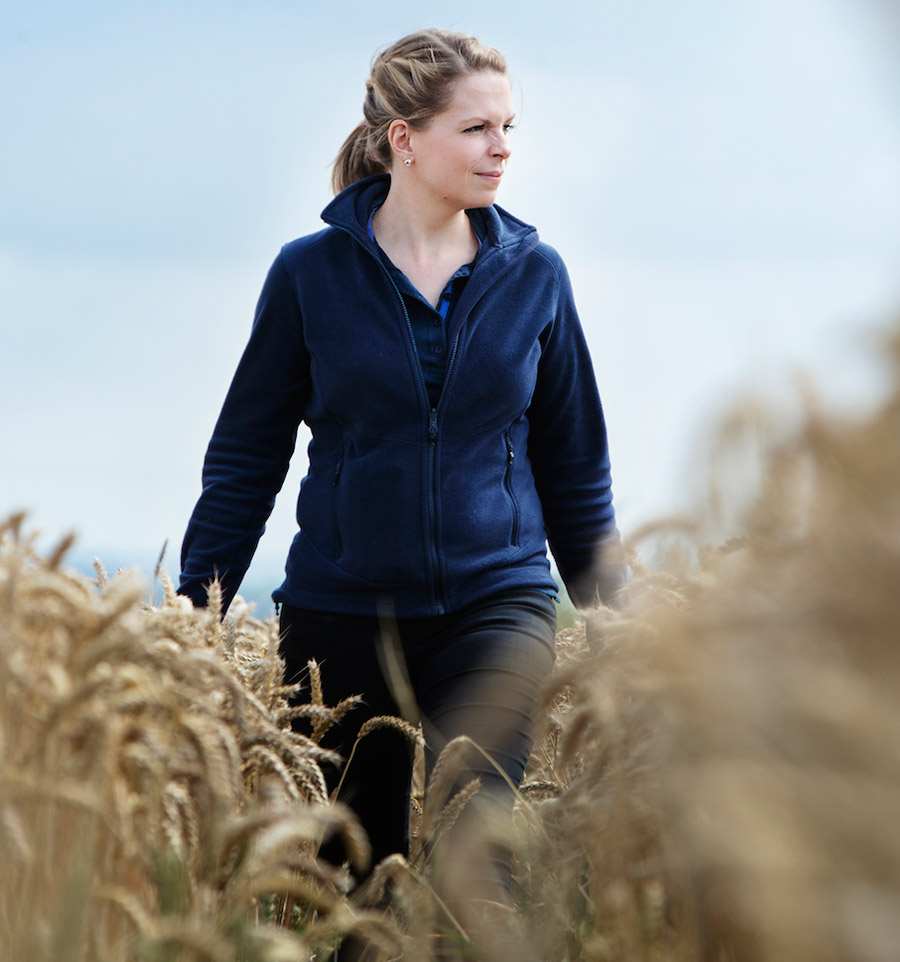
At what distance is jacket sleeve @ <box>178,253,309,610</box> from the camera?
3.44 m

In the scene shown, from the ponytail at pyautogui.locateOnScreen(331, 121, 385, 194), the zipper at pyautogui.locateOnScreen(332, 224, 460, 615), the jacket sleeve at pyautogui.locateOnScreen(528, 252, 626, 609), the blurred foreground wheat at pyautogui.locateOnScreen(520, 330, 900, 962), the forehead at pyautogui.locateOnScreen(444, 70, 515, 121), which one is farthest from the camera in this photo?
the ponytail at pyautogui.locateOnScreen(331, 121, 385, 194)

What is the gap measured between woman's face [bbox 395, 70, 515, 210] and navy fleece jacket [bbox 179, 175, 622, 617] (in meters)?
0.20

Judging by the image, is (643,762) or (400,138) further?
(400,138)

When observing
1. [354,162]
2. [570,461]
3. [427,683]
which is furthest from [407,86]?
[427,683]

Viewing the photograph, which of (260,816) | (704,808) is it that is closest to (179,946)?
(260,816)

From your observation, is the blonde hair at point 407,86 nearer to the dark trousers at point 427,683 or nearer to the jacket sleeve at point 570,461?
the jacket sleeve at point 570,461

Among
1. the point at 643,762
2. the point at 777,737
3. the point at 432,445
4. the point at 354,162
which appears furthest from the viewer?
the point at 354,162

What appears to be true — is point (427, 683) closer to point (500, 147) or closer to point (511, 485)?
point (511, 485)

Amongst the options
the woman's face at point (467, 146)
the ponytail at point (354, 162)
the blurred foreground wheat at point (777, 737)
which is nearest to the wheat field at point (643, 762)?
the blurred foreground wheat at point (777, 737)

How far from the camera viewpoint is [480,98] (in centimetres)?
343

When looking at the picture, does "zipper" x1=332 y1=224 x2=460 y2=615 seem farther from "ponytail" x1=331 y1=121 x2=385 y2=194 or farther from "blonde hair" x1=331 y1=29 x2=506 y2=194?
"ponytail" x1=331 y1=121 x2=385 y2=194

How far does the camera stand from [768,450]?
4.26ft

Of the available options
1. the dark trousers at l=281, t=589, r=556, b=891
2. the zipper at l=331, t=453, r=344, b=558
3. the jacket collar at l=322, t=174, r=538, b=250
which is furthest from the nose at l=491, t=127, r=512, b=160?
the dark trousers at l=281, t=589, r=556, b=891

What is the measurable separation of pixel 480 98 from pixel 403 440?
102 cm
